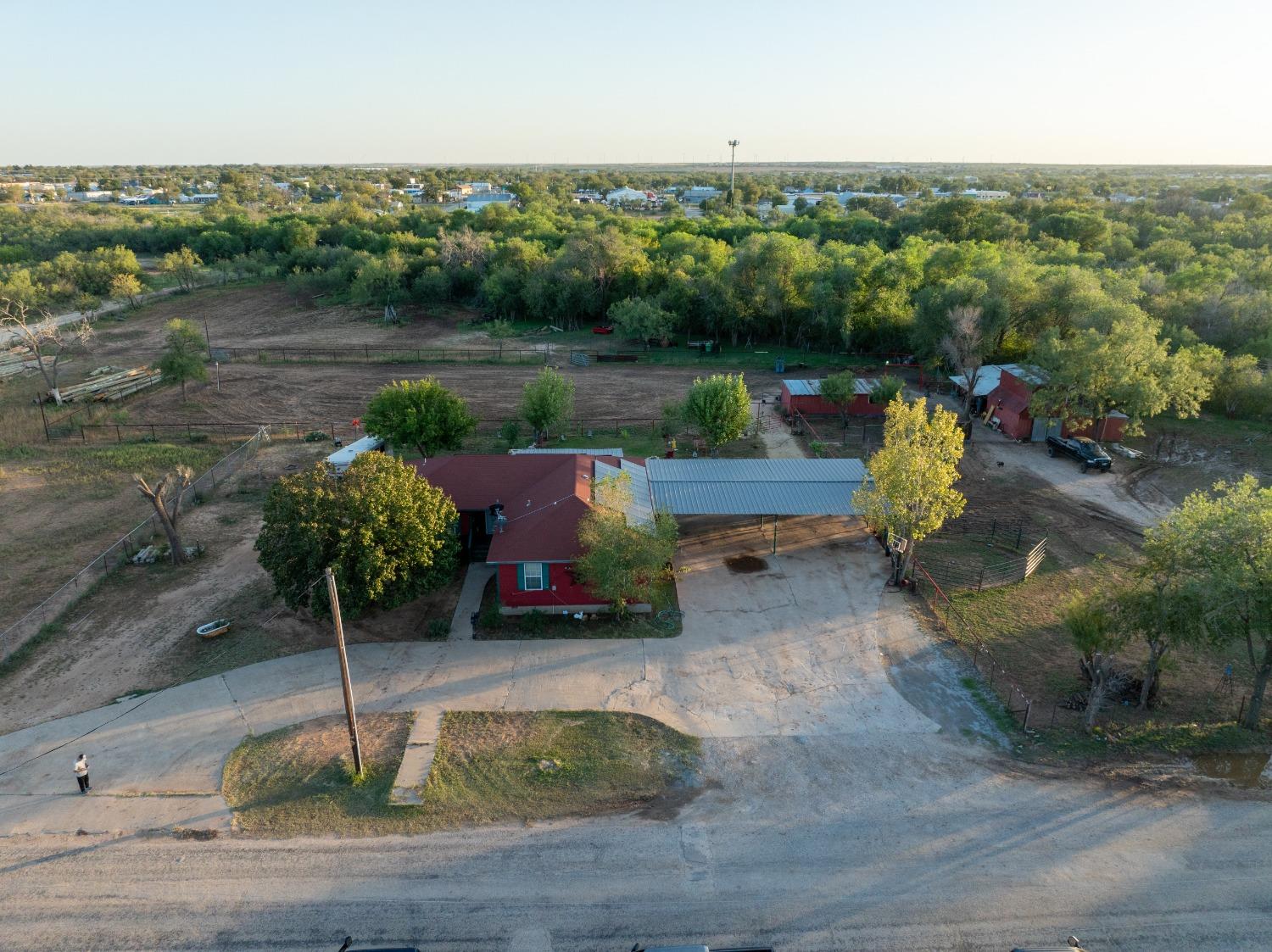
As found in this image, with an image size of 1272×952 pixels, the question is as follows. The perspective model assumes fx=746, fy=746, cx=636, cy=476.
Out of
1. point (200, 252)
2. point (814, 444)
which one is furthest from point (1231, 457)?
point (200, 252)

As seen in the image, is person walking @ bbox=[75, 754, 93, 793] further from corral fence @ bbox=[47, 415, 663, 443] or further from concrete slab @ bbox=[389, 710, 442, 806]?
corral fence @ bbox=[47, 415, 663, 443]

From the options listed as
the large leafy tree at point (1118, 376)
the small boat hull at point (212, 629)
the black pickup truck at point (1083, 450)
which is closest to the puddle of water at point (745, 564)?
the small boat hull at point (212, 629)

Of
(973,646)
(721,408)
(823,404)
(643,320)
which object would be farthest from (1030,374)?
(643,320)

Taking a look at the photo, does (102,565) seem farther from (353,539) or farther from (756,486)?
(756,486)

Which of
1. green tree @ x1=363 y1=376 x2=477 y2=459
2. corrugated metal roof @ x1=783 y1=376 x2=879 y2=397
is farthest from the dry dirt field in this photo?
green tree @ x1=363 y1=376 x2=477 y2=459

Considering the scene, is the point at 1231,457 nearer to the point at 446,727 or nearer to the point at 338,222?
the point at 446,727
